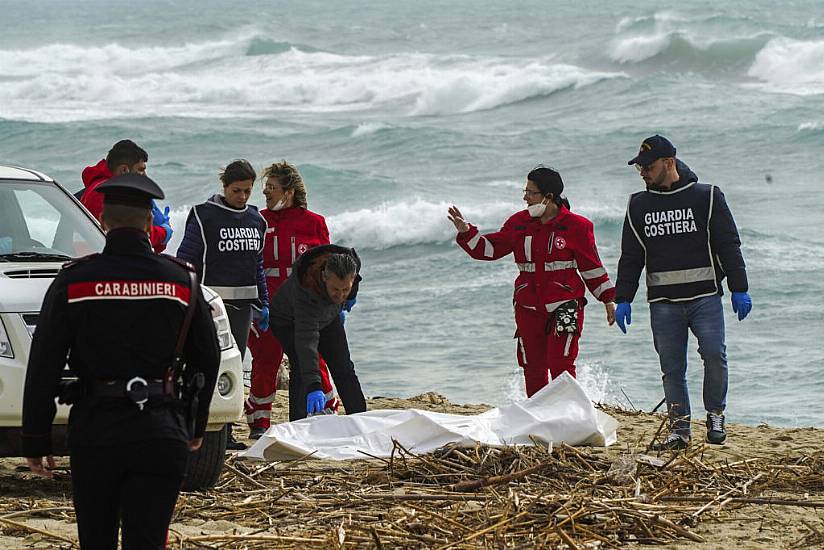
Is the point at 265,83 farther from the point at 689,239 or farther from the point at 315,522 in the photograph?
the point at 315,522

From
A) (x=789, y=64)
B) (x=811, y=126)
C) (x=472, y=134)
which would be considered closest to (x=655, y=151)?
(x=811, y=126)

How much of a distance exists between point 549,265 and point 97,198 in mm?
2790

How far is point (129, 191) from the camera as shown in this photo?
4230mm

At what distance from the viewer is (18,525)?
5664 mm

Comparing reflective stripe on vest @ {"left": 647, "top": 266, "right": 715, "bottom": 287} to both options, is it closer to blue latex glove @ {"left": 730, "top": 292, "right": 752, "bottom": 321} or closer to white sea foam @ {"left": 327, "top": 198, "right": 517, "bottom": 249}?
blue latex glove @ {"left": 730, "top": 292, "right": 752, "bottom": 321}

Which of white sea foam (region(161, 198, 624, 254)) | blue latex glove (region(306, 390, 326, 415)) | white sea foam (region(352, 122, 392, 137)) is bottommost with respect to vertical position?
blue latex glove (region(306, 390, 326, 415))

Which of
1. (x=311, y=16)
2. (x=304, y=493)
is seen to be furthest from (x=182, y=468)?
(x=311, y=16)

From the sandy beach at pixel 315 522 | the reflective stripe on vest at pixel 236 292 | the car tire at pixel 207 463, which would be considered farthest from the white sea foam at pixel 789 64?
the car tire at pixel 207 463

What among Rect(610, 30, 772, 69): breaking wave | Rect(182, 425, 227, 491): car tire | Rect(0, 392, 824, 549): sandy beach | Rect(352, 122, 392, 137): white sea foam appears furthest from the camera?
Rect(610, 30, 772, 69): breaking wave

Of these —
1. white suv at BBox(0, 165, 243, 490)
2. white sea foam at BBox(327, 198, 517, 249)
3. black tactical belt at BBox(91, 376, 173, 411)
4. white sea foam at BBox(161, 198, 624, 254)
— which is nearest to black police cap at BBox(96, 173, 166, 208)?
black tactical belt at BBox(91, 376, 173, 411)

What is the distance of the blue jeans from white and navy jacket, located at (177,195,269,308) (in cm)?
240

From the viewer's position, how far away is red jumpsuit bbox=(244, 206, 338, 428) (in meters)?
8.71

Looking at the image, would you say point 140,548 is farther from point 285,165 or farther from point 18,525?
point 285,165

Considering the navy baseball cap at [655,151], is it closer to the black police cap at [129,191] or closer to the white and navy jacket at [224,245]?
the white and navy jacket at [224,245]
